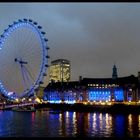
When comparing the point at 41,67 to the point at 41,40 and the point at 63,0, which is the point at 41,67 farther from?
the point at 63,0

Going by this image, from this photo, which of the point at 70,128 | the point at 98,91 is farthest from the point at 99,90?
the point at 70,128

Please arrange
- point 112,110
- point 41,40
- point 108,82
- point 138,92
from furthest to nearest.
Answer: point 108,82 → point 138,92 → point 112,110 → point 41,40

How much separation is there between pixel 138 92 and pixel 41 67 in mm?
63508

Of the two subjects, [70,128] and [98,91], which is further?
[98,91]

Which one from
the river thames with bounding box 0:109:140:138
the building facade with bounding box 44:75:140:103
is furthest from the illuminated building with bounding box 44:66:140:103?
the river thames with bounding box 0:109:140:138

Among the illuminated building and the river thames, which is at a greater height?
the illuminated building

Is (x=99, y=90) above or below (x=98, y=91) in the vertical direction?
above

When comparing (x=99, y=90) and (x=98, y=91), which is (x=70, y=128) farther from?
(x=99, y=90)

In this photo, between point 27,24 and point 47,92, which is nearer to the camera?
point 27,24

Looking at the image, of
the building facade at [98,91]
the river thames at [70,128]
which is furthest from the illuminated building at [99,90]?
the river thames at [70,128]

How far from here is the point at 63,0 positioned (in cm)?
1202

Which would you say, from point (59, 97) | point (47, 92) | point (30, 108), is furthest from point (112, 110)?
point (47, 92)

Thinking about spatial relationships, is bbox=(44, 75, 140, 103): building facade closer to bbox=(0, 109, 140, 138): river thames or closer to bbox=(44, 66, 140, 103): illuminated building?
bbox=(44, 66, 140, 103): illuminated building

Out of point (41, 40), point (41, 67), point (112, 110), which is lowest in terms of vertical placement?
point (112, 110)
